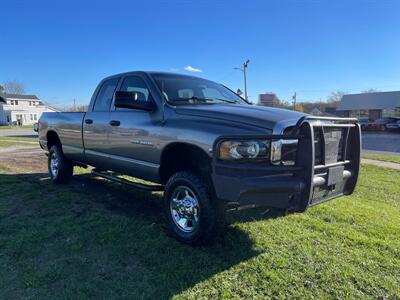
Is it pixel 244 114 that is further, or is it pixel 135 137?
pixel 135 137

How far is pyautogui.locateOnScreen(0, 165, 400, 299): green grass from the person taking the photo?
2906 millimetres

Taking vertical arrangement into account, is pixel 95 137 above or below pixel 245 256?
above

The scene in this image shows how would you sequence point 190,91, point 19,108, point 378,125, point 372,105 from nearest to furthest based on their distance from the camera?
1. point 190,91
2. point 378,125
3. point 372,105
4. point 19,108

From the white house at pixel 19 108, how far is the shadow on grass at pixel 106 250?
61132 millimetres

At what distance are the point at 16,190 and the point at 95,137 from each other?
218cm

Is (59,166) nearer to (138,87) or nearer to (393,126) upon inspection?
(138,87)

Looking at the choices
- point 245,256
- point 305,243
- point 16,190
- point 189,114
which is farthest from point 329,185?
point 16,190

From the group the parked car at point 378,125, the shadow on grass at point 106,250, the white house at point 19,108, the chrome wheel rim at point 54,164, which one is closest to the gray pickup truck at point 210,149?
the shadow on grass at point 106,250

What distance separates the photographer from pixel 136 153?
14.8 feet

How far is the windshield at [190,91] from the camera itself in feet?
14.4

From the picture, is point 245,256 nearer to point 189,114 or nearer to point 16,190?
point 189,114

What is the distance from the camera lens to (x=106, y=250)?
364cm

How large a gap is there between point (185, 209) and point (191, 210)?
0.28ft

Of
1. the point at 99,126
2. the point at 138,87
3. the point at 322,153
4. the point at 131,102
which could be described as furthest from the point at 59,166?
the point at 322,153
